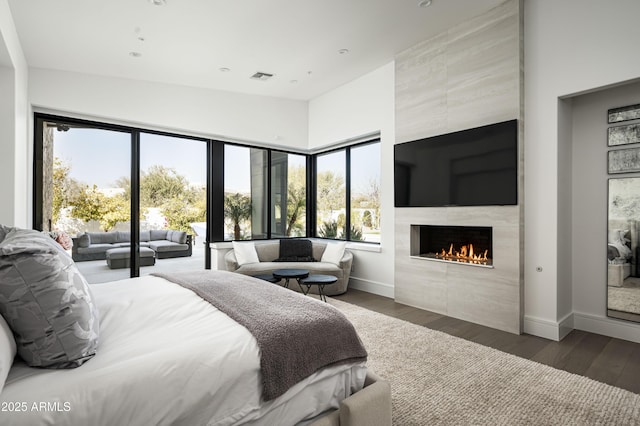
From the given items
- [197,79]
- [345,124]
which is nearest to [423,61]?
[345,124]

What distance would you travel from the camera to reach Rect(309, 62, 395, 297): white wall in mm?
4812

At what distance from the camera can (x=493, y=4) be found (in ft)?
11.1

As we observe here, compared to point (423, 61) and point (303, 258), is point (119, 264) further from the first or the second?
point (423, 61)

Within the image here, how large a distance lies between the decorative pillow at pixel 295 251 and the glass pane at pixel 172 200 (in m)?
1.32

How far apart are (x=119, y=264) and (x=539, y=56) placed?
5670mm

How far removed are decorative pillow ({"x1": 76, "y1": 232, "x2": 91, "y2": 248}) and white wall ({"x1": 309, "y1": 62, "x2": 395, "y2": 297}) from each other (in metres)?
3.79

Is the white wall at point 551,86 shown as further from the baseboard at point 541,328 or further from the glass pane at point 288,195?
the glass pane at point 288,195

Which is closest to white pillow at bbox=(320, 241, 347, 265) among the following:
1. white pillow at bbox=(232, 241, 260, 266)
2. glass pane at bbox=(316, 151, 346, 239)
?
glass pane at bbox=(316, 151, 346, 239)

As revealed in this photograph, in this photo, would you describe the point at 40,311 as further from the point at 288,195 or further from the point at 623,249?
the point at 288,195

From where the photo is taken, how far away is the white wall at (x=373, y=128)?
4.81m

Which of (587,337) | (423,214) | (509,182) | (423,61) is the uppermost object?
(423,61)

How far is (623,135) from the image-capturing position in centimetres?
316

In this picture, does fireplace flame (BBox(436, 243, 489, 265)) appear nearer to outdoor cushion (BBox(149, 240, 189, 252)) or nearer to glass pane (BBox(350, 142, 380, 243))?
glass pane (BBox(350, 142, 380, 243))

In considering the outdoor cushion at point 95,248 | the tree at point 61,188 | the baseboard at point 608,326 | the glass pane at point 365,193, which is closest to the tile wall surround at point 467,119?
the baseboard at point 608,326
